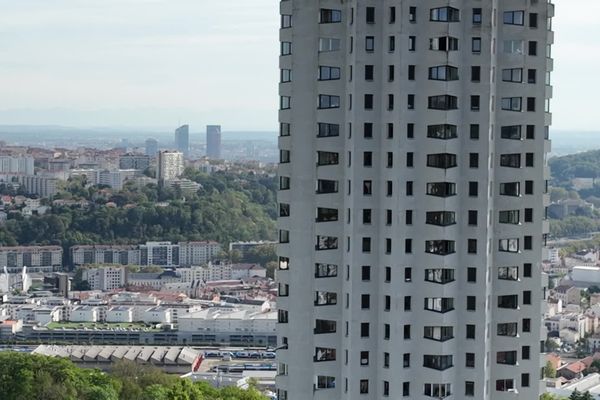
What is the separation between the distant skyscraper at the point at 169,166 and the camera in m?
50.5

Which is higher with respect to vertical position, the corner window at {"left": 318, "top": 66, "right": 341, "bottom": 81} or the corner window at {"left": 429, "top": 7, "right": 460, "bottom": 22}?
the corner window at {"left": 429, "top": 7, "right": 460, "bottom": 22}

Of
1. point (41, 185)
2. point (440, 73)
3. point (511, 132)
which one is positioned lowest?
point (41, 185)

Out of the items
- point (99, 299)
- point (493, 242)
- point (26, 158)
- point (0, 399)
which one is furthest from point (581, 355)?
point (26, 158)

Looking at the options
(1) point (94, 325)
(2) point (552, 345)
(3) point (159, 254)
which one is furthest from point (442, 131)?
(3) point (159, 254)

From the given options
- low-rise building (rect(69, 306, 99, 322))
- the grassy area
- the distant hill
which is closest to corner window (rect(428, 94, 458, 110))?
the grassy area

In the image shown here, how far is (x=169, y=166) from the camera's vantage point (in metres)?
51.4

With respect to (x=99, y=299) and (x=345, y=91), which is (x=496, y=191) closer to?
(x=345, y=91)

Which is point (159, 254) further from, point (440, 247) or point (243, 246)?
point (440, 247)

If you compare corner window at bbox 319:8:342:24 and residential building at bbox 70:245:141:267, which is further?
residential building at bbox 70:245:141:267

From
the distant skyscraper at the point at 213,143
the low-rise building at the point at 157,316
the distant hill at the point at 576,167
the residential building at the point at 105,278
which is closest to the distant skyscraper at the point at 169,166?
the residential building at the point at 105,278

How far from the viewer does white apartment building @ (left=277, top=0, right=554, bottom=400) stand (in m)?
5.49

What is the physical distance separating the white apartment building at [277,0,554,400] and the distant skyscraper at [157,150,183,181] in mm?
44288

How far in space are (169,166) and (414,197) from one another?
46.3 metres

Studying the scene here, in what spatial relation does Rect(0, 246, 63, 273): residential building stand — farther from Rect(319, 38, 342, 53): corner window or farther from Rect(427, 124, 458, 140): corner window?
Rect(427, 124, 458, 140): corner window
